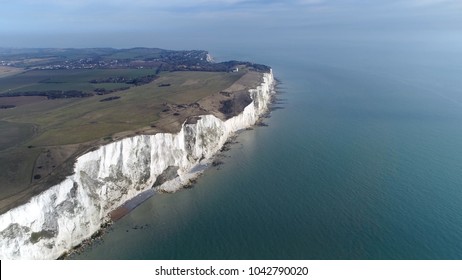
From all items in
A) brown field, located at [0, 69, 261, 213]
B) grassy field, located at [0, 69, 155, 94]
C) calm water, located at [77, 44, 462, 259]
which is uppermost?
grassy field, located at [0, 69, 155, 94]

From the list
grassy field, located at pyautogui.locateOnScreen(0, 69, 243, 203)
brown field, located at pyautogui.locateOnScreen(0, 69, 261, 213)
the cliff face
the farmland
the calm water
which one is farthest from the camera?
grassy field, located at pyautogui.locateOnScreen(0, 69, 243, 203)

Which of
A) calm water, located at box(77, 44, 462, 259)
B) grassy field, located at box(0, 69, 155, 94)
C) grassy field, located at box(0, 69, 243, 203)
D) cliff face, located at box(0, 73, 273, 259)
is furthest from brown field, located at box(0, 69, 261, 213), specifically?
grassy field, located at box(0, 69, 155, 94)

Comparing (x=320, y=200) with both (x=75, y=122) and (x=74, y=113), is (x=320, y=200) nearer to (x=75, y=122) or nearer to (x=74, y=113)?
(x=75, y=122)

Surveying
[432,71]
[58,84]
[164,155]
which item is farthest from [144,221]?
[432,71]

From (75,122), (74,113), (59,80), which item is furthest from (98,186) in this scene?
(59,80)

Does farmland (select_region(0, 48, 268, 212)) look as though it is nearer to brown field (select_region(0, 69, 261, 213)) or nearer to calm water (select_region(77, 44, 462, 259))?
brown field (select_region(0, 69, 261, 213))

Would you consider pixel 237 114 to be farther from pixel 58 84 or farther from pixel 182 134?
pixel 58 84

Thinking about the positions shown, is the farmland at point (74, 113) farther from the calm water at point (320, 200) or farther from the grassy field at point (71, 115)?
the calm water at point (320, 200)
